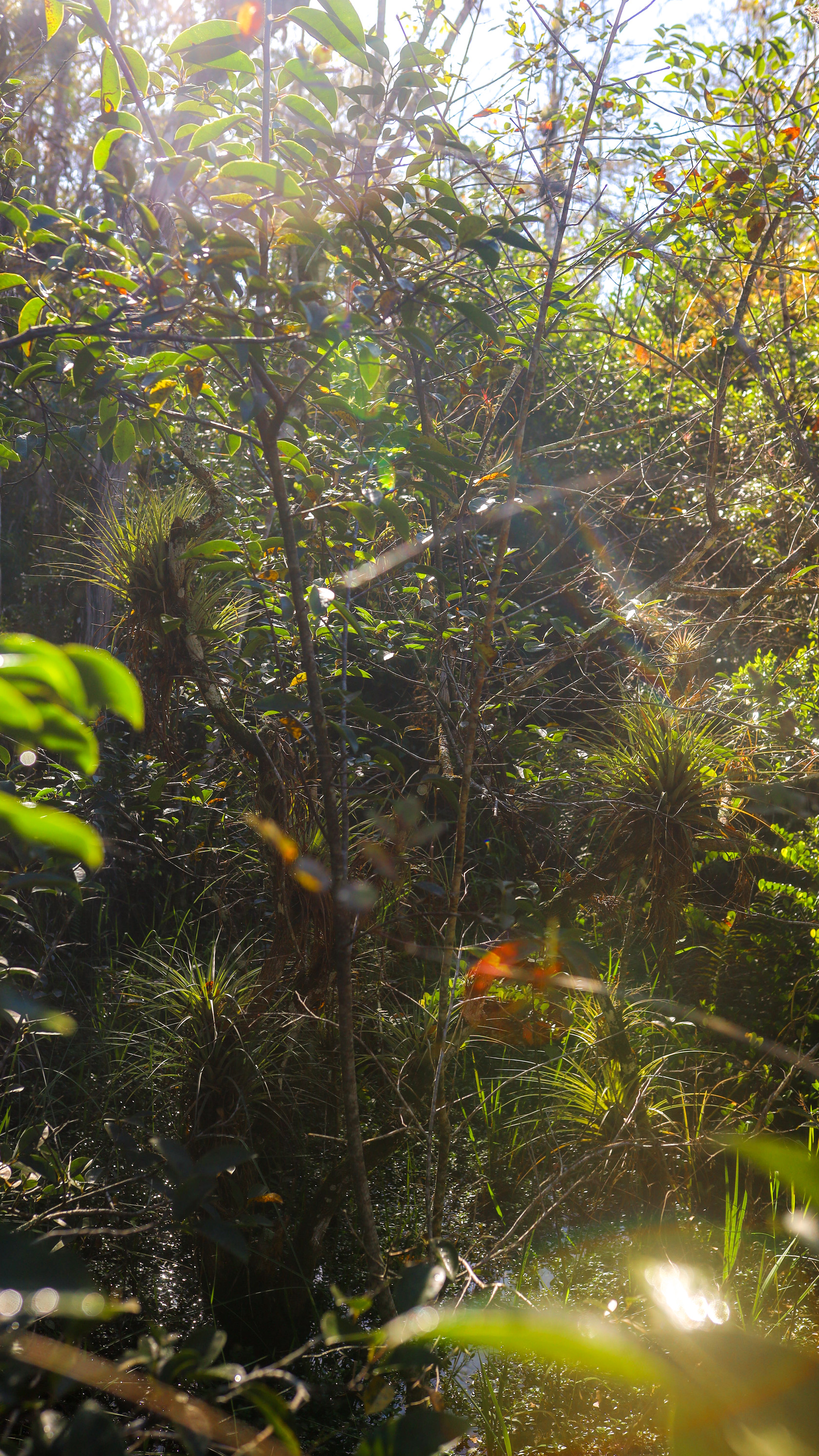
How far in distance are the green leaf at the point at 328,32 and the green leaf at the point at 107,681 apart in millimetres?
1095

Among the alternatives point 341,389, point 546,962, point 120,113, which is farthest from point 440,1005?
point 120,113

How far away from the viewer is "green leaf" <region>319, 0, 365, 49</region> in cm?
116

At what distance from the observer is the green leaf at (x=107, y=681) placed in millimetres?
513

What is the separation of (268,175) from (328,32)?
209 mm

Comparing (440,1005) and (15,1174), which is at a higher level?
(440,1005)

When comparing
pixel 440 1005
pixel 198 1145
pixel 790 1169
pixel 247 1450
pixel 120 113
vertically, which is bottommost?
pixel 198 1145

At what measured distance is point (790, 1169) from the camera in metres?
0.39

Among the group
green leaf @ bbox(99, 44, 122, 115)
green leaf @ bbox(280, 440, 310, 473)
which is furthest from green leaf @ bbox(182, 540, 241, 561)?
green leaf @ bbox(99, 44, 122, 115)

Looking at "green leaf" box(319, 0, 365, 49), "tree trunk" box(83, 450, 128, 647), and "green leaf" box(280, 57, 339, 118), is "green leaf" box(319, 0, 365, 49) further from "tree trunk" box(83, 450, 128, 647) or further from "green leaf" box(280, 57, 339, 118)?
"tree trunk" box(83, 450, 128, 647)

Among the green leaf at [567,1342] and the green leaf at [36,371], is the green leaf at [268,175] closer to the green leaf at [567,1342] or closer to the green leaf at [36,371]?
the green leaf at [36,371]

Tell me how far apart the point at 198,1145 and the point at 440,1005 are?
0.65 metres

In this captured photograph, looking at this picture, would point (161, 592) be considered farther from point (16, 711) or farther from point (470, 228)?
point (16, 711)

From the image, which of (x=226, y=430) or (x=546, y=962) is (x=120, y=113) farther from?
(x=546, y=962)

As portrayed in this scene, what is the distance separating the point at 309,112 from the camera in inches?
52.7
